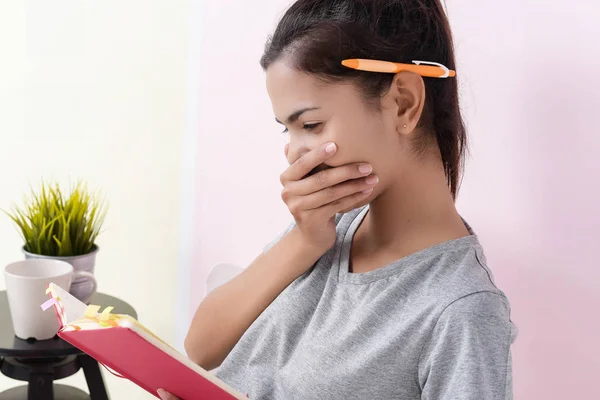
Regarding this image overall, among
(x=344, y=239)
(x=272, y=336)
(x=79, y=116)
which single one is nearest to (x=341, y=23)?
(x=344, y=239)

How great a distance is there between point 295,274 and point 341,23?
0.33 meters

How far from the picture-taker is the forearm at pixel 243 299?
3.45 ft

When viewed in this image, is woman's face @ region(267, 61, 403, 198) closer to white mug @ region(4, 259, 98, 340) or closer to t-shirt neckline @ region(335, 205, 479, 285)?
t-shirt neckline @ region(335, 205, 479, 285)

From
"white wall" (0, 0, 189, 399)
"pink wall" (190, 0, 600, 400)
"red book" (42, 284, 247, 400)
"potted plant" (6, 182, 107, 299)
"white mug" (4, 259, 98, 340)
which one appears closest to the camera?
"red book" (42, 284, 247, 400)

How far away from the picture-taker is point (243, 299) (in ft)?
3.59

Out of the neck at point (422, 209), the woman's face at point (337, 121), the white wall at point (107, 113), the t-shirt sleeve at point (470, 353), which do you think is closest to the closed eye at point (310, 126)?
the woman's face at point (337, 121)

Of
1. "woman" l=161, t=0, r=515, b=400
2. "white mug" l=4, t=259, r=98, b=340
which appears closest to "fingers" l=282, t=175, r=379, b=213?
"woman" l=161, t=0, r=515, b=400

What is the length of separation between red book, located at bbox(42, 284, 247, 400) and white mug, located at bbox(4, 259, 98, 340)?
0.54 metres

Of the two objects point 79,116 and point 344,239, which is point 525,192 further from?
point 79,116

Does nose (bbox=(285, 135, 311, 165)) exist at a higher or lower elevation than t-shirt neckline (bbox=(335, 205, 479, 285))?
higher

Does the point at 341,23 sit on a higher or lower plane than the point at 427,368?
higher

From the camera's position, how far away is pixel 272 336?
1062mm

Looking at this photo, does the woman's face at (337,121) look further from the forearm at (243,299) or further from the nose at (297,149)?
the forearm at (243,299)

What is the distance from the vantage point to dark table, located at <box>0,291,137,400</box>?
4.60 ft
